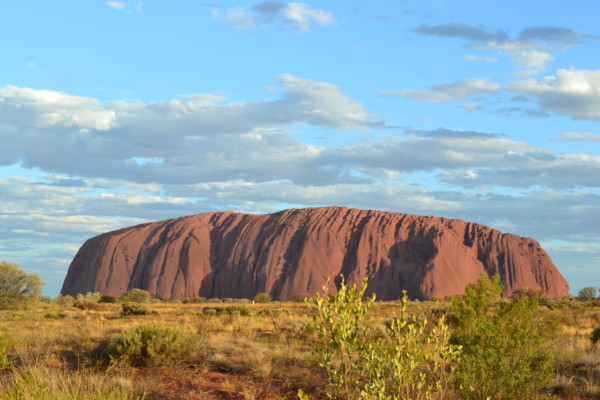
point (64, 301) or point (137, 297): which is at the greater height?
point (64, 301)

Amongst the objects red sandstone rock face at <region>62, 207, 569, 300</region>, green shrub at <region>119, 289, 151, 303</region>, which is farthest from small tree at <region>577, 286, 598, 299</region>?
green shrub at <region>119, 289, 151, 303</region>

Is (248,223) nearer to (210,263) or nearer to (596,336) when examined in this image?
(210,263)

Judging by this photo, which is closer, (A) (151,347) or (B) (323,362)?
(B) (323,362)

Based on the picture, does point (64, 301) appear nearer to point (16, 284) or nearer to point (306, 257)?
point (16, 284)

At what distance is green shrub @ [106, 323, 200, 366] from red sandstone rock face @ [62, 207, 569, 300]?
55.0 meters

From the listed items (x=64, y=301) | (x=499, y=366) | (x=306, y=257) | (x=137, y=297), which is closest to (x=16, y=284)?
(x=64, y=301)

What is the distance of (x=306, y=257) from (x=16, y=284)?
41.2 meters

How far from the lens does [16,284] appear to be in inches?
1353

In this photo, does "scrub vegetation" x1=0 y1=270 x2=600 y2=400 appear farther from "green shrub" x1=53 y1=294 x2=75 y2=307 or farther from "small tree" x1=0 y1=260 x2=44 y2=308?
"green shrub" x1=53 y1=294 x2=75 y2=307

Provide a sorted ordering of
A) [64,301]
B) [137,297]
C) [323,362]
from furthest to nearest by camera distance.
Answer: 1. [137,297]
2. [64,301]
3. [323,362]

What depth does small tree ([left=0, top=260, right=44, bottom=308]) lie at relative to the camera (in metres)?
33.6

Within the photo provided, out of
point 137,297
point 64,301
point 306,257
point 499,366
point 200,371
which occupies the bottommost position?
point 137,297

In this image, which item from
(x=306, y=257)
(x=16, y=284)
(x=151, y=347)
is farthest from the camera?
(x=306, y=257)

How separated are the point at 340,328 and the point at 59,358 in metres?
10.5
